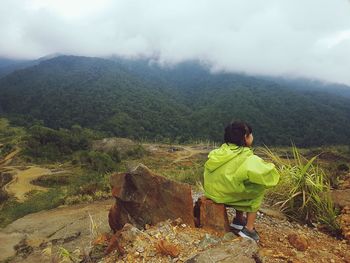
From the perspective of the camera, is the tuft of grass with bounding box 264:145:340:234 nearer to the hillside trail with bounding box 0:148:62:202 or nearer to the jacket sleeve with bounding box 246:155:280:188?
the jacket sleeve with bounding box 246:155:280:188

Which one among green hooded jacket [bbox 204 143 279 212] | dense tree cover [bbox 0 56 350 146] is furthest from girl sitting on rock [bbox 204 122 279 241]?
dense tree cover [bbox 0 56 350 146]

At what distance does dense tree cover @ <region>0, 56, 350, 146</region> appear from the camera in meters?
99.5

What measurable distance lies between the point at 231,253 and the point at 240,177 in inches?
39.1

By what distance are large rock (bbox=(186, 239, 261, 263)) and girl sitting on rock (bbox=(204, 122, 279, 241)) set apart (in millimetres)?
423

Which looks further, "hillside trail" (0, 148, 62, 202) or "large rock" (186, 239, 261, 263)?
"hillside trail" (0, 148, 62, 202)

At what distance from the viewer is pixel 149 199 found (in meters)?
5.22

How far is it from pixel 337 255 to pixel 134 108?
Result: 113655 mm

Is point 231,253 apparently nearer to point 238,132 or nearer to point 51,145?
point 238,132

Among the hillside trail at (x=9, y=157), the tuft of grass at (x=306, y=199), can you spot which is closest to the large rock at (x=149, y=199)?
the tuft of grass at (x=306, y=199)

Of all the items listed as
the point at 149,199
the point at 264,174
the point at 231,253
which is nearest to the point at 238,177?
the point at 264,174

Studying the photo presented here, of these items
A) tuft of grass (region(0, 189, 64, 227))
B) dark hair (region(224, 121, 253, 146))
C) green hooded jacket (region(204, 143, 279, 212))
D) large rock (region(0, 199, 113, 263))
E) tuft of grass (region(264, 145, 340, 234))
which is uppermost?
dark hair (region(224, 121, 253, 146))

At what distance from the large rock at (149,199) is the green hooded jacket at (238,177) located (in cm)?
39

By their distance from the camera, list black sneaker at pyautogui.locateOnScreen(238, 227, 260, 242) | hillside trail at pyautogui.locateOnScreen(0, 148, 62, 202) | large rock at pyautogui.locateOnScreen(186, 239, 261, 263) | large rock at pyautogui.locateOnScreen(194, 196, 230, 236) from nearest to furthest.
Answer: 1. large rock at pyautogui.locateOnScreen(186, 239, 261, 263)
2. black sneaker at pyautogui.locateOnScreen(238, 227, 260, 242)
3. large rock at pyautogui.locateOnScreen(194, 196, 230, 236)
4. hillside trail at pyautogui.locateOnScreen(0, 148, 62, 202)

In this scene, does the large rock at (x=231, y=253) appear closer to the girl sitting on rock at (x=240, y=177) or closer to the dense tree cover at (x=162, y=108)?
the girl sitting on rock at (x=240, y=177)
